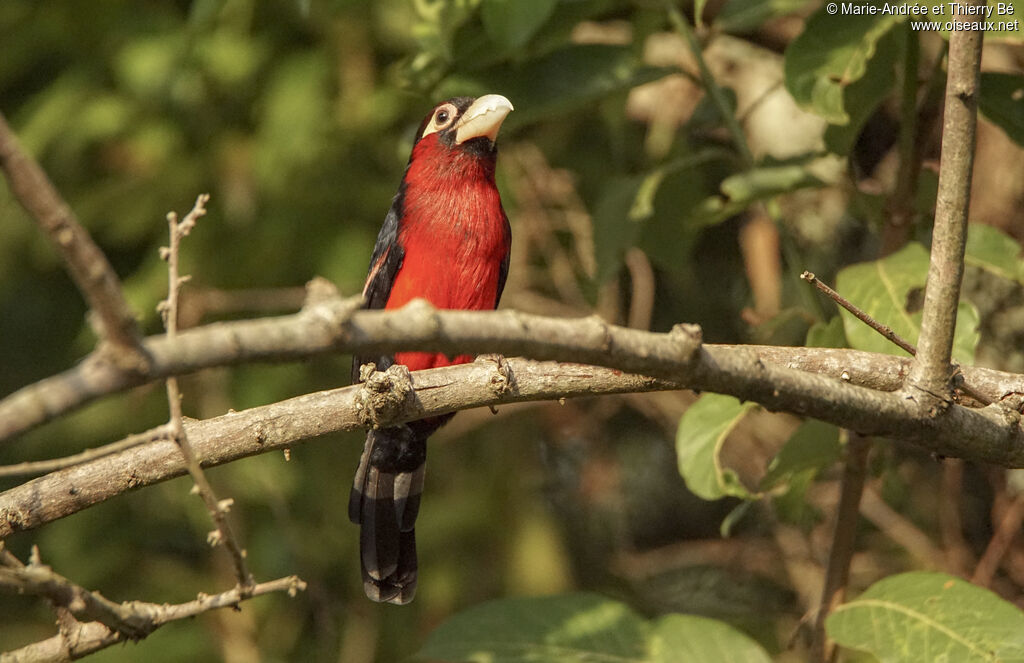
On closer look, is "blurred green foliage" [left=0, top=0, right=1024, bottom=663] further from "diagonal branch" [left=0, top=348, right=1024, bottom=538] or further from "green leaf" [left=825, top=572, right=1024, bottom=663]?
"diagonal branch" [left=0, top=348, right=1024, bottom=538]

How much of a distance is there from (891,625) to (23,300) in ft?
16.0

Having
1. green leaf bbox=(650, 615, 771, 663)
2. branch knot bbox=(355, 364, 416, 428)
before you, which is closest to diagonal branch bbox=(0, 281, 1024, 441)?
branch knot bbox=(355, 364, 416, 428)

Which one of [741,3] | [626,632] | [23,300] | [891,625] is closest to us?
[891,625]

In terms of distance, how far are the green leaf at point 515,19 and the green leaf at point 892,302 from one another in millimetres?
1080

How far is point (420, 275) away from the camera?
3703mm

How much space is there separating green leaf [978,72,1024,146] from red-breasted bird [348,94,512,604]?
4.74 feet

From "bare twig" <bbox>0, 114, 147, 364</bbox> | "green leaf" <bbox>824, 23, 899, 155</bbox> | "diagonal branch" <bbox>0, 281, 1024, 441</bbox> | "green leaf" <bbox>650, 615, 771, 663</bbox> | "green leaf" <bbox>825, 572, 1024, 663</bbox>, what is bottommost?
"green leaf" <bbox>825, 572, 1024, 663</bbox>

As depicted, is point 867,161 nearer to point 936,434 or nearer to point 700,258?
point 700,258

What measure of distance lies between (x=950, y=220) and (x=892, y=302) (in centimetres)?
88

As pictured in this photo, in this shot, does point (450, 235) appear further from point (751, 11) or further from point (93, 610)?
point (93, 610)

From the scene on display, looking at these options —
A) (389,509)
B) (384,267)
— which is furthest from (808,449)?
(384,267)

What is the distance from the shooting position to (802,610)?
4.55 metres

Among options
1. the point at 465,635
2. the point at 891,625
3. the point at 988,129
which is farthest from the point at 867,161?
the point at 465,635

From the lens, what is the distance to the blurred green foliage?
15.3 ft
